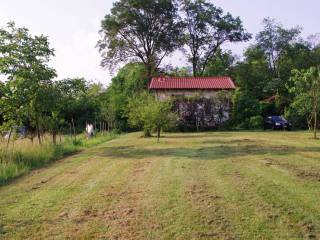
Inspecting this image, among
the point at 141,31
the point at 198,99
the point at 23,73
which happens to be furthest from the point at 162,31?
the point at 23,73

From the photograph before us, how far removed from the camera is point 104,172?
37.5 ft

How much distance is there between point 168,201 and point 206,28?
44894 mm

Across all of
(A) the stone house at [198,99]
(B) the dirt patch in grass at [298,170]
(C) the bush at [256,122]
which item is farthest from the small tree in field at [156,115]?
(C) the bush at [256,122]

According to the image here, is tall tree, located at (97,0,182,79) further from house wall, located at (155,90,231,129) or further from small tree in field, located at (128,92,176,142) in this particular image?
small tree in field, located at (128,92,176,142)

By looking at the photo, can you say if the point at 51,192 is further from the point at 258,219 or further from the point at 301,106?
the point at 301,106

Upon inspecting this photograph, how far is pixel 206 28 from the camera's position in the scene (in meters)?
50.6

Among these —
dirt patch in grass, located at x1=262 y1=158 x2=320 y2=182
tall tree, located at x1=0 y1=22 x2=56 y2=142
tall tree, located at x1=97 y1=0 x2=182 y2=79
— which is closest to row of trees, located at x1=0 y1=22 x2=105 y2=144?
tall tree, located at x1=0 y1=22 x2=56 y2=142

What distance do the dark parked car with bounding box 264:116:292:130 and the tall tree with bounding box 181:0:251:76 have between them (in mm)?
18036

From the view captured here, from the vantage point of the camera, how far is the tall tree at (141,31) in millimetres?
45062

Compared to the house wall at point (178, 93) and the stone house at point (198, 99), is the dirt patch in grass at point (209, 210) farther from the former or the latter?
the house wall at point (178, 93)

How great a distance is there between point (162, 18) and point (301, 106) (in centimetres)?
2592

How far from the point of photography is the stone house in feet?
113

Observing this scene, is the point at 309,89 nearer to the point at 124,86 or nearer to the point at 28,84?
the point at 28,84

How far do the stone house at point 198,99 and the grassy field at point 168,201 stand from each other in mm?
21547
